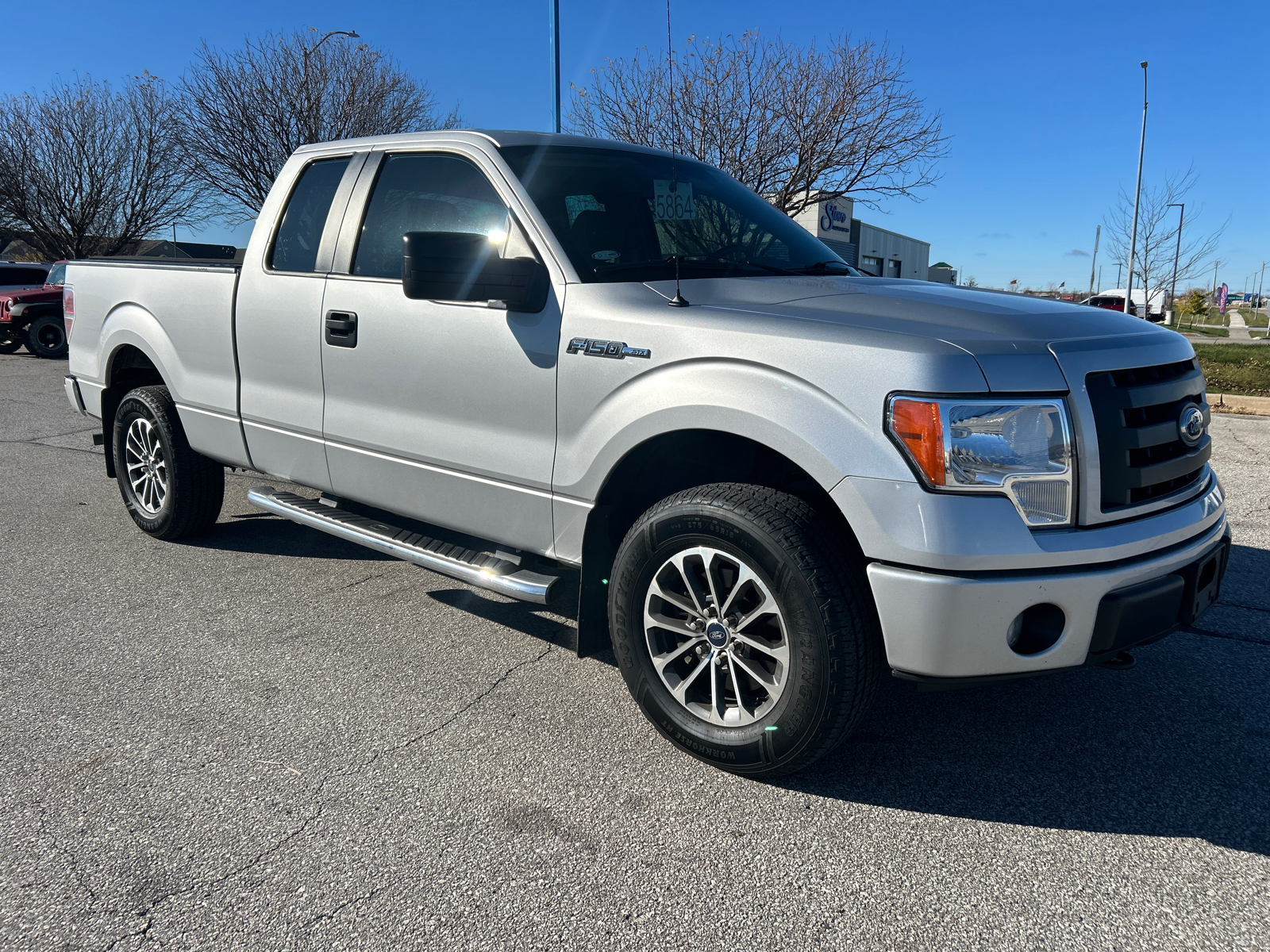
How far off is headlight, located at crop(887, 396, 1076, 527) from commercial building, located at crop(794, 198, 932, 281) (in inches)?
1059

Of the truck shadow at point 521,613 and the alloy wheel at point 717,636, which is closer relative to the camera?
the alloy wheel at point 717,636

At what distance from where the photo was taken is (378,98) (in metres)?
27.9

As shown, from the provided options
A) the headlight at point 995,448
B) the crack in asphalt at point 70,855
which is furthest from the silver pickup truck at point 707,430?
the crack in asphalt at point 70,855

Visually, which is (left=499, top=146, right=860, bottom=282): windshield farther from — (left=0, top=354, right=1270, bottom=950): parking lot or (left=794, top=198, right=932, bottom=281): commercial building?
(left=794, top=198, right=932, bottom=281): commercial building

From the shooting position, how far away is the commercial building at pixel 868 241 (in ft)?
105

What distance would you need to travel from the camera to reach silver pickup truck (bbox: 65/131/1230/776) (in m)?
2.44

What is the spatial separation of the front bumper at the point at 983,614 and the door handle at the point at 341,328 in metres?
2.38

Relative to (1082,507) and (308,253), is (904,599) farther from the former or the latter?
(308,253)

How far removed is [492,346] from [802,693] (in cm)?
160

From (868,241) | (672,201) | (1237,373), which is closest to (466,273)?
(672,201)

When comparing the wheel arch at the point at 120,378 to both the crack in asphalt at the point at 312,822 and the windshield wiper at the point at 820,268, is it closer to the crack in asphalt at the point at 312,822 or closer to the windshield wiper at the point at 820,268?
the crack in asphalt at the point at 312,822

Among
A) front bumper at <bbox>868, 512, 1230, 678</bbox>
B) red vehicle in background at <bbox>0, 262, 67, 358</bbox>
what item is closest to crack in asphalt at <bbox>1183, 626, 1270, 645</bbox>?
front bumper at <bbox>868, 512, 1230, 678</bbox>

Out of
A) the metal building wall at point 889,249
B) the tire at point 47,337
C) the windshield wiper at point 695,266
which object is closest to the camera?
the windshield wiper at point 695,266

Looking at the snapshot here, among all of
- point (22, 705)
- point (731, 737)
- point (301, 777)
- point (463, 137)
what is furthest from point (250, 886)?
point (463, 137)
